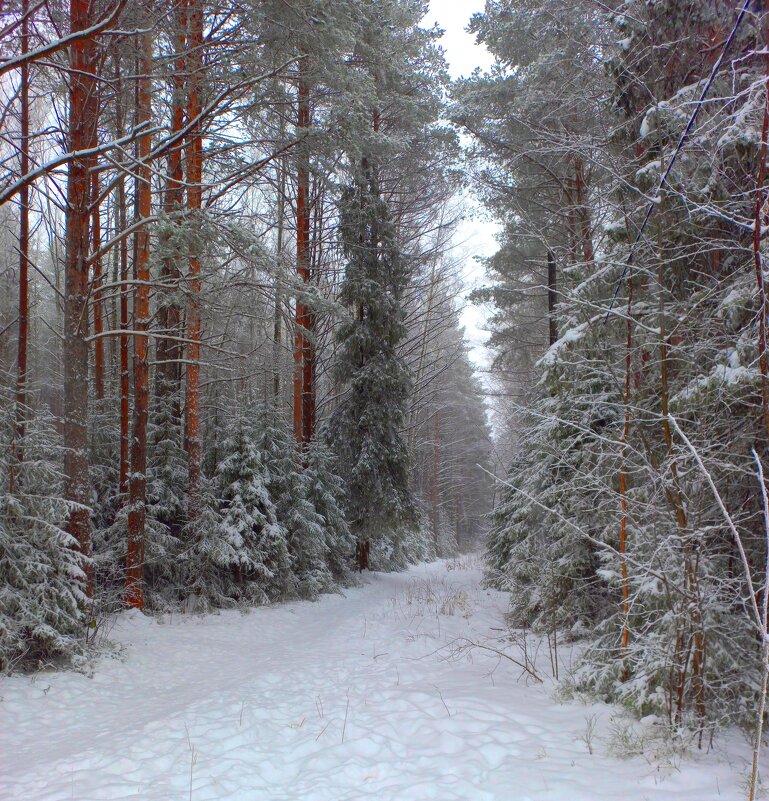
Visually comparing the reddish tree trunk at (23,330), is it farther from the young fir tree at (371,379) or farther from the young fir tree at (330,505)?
the young fir tree at (371,379)

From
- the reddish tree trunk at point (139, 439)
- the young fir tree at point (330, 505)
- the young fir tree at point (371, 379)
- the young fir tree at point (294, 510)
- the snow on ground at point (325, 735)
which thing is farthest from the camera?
the young fir tree at point (371, 379)

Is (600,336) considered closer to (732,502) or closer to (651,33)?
(732,502)

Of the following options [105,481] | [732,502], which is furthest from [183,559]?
[732,502]

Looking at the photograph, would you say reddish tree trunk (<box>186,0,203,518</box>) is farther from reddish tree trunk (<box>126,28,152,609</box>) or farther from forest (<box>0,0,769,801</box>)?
reddish tree trunk (<box>126,28,152,609</box>)

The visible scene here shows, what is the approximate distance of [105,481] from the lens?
357 inches

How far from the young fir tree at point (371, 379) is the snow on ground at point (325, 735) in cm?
604

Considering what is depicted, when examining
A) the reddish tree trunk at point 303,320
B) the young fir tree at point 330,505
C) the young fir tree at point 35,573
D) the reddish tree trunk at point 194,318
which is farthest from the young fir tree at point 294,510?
the young fir tree at point 35,573

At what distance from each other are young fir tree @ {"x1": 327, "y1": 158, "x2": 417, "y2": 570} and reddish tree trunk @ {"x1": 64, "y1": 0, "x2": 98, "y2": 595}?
7.04 meters

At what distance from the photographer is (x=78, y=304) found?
634 cm

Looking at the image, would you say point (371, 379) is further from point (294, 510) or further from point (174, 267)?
point (174, 267)

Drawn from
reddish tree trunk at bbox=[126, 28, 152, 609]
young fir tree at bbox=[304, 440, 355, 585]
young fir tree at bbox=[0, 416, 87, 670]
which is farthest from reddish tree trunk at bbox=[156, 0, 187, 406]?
young fir tree at bbox=[304, 440, 355, 585]

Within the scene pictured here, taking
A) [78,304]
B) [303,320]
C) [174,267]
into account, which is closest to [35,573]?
[78,304]

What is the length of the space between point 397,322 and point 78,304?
809 centimetres

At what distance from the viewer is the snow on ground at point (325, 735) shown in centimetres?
323
